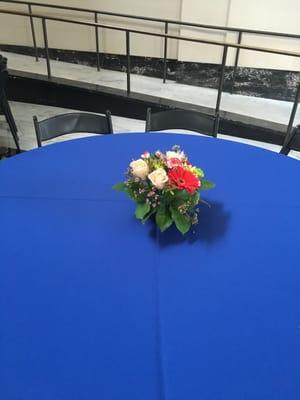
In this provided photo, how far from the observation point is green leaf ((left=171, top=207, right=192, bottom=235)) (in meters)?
1.40

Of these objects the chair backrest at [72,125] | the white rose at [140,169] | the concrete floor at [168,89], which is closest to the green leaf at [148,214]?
the white rose at [140,169]

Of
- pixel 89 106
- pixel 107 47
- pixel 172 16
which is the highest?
pixel 172 16

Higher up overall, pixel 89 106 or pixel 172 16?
pixel 172 16

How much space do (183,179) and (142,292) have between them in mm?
419

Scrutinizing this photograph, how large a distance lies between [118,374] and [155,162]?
73 centimetres

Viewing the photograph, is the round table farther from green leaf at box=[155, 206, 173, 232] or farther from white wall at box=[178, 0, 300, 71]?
white wall at box=[178, 0, 300, 71]

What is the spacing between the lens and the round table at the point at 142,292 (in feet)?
3.31

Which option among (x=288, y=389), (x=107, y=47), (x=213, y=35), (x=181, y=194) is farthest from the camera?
(x=107, y=47)

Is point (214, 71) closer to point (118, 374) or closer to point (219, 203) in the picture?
point (219, 203)

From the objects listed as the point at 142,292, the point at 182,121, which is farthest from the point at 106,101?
the point at 142,292

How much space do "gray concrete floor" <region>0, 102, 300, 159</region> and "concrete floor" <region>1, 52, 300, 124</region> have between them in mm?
566

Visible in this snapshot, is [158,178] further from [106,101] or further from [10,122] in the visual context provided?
[106,101]

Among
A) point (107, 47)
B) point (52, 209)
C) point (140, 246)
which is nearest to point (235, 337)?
point (140, 246)

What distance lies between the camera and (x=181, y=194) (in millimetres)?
1369
